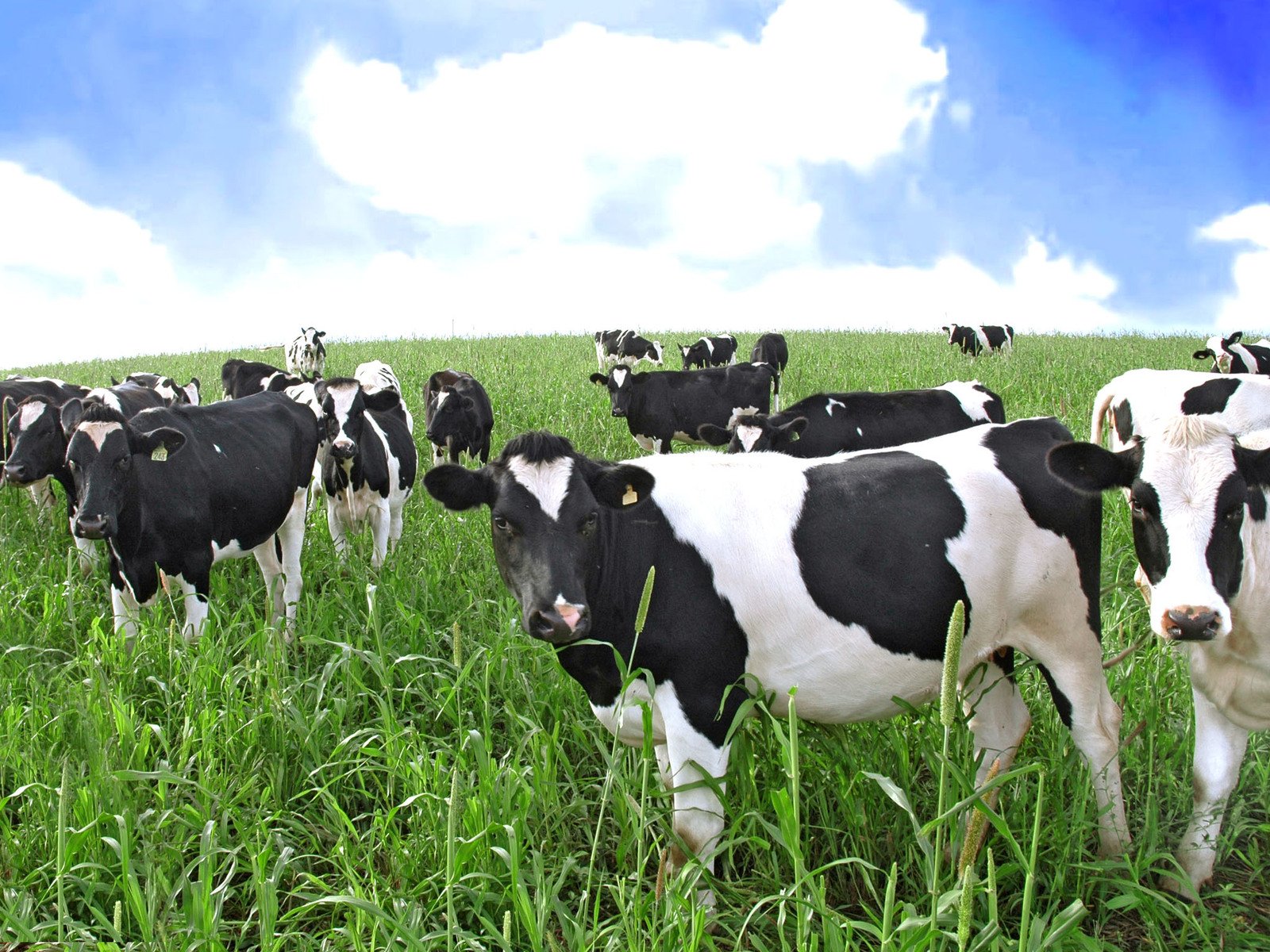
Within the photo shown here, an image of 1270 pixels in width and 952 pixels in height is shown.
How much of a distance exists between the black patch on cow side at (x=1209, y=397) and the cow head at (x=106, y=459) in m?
8.27

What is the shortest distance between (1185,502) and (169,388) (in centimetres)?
1350

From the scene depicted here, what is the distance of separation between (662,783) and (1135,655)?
10.1 ft

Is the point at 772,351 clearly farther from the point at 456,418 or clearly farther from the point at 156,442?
the point at 156,442

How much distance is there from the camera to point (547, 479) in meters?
3.75

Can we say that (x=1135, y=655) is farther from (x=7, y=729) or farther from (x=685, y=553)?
(x=7, y=729)

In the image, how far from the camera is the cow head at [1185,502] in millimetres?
3357

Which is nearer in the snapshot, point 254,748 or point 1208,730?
point 1208,730

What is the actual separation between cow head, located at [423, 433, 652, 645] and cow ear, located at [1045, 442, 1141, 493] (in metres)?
1.64

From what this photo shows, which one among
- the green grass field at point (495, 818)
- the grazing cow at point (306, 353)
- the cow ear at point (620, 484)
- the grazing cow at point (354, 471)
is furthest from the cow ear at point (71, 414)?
the grazing cow at point (306, 353)

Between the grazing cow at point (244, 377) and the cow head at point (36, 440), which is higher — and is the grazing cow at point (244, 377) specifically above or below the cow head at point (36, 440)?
above

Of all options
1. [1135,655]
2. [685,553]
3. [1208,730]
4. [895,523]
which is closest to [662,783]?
[685,553]

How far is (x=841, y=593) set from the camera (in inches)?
148

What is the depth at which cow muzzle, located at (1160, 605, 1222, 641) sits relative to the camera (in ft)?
10.8

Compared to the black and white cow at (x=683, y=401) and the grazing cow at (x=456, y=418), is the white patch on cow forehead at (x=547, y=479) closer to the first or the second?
the grazing cow at (x=456, y=418)
